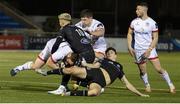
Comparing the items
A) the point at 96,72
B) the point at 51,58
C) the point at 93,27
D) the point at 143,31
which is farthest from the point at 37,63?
the point at 143,31

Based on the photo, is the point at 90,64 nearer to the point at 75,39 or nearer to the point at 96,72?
the point at 96,72

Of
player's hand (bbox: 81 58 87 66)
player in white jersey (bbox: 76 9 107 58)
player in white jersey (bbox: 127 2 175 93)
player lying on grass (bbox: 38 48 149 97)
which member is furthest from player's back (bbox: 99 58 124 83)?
player in white jersey (bbox: 127 2 175 93)

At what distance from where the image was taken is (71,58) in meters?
13.5

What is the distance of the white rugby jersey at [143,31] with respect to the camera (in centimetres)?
1533

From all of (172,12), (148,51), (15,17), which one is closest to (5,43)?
(15,17)

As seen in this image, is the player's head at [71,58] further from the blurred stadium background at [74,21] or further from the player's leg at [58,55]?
the blurred stadium background at [74,21]

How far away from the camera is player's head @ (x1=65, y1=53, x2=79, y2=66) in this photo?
1336 centimetres

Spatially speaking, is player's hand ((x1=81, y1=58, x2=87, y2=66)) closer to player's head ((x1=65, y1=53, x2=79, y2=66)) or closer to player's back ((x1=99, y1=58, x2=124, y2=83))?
player's head ((x1=65, y1=53, x2=79, y2=66))

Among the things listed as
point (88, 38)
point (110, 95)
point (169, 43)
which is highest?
point (88, 38)

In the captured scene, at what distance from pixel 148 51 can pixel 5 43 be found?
28128mm

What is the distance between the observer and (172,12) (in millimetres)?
55531

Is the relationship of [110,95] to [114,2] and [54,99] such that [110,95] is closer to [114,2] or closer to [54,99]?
[54,99]

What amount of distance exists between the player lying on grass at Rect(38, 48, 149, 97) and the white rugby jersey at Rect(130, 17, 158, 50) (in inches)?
77.2

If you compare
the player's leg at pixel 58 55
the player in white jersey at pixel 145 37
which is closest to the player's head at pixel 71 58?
the player's leg at pixel 58 55
